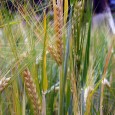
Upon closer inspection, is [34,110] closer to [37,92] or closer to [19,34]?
[37,92]

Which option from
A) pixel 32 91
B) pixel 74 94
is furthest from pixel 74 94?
pixel 32 91

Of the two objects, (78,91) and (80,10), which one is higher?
(80,10)

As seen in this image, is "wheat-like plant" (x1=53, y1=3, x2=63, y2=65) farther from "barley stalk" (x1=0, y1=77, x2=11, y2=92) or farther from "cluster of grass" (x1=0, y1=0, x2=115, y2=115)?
"barley stalk" (x1=0, y1=77, x2=11, y2=92)

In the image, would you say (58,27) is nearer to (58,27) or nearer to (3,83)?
(58,27)

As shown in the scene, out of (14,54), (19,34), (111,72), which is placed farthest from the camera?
(111,72)

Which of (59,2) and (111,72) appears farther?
(111,72)

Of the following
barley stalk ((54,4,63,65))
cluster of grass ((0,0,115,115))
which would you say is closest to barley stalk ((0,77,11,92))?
cluster of grass ((0,0,115,115))

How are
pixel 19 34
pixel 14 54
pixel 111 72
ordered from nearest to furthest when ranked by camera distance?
pixel 14 54, pixel 19 34, pixel 111 72

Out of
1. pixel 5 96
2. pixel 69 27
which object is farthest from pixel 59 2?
pixel 5 96
